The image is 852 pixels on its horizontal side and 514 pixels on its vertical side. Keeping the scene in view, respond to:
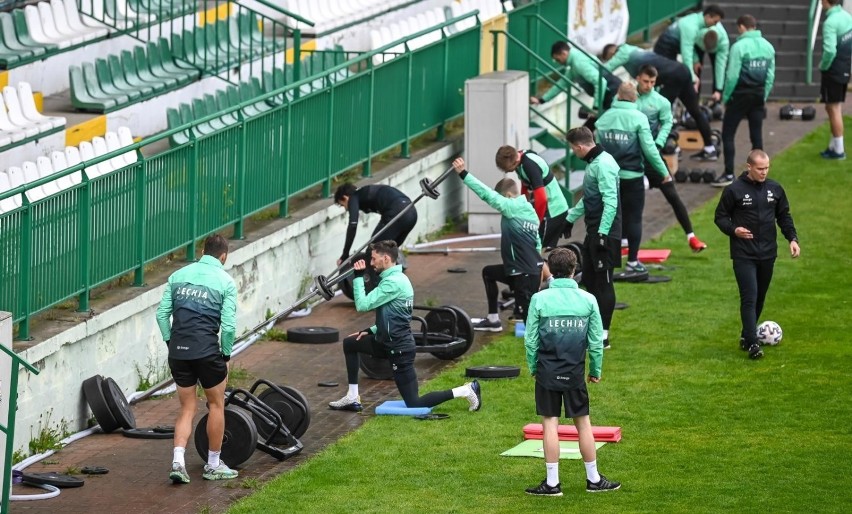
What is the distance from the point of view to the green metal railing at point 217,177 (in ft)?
44.8

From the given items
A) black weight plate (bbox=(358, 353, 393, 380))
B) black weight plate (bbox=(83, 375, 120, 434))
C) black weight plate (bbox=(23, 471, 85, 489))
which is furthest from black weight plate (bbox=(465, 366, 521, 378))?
black weight plate (bbox=(23, 471, 85, 489))

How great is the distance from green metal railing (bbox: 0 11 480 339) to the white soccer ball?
519cm

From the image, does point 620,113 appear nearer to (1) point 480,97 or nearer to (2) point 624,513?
(1) point 480,97

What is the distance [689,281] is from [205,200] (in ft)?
18.2

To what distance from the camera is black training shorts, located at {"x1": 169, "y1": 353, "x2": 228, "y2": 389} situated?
40.3ft

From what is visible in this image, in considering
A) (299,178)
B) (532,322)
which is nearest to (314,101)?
(299,178)

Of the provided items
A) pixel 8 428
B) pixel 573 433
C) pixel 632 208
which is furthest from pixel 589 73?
pixel 8 428

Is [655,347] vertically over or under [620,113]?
under

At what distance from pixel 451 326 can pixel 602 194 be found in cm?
186

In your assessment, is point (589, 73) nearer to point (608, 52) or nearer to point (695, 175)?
point (608, 52)

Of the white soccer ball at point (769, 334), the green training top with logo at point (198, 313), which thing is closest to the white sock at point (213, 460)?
the green training top with logo at point (198, 313)

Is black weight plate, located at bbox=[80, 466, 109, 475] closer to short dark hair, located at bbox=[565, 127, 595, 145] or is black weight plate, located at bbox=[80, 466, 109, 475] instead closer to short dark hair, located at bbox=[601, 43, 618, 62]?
short dark hair, located at bbox=[565, 127, 595, 145]

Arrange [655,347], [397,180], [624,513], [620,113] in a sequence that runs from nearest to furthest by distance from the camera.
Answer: [624,513] → [655,347] → [620,113] → [397,180]

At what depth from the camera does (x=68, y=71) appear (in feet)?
67.0
